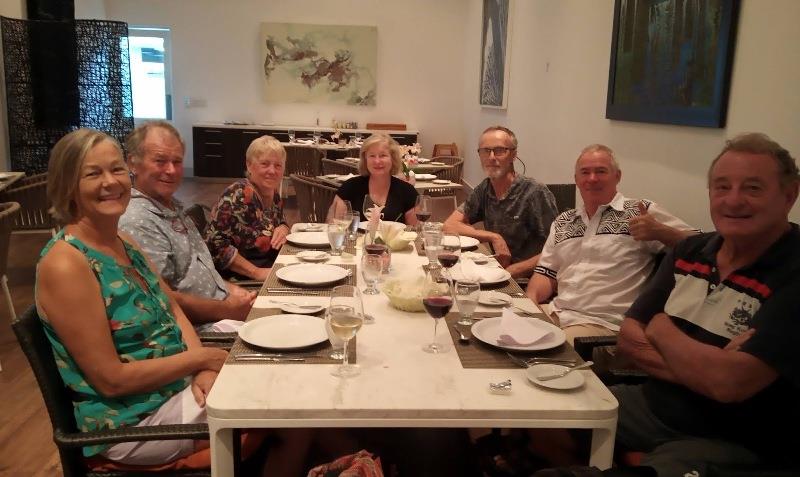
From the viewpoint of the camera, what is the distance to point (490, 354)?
162 centimetres

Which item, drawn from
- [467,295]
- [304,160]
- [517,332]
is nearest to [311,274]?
[467,295]

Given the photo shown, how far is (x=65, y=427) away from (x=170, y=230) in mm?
938

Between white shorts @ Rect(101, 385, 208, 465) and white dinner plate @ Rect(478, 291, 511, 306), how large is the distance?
3.03 feet

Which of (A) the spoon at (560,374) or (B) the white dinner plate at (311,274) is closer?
(A) the spoon at (560,374)

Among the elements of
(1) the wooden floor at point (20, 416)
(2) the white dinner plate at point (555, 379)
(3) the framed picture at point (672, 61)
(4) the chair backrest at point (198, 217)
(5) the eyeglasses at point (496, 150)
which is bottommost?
(1) the wooden floor at point (20, 416)

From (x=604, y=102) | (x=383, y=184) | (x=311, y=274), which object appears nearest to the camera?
(x=311, y=274)

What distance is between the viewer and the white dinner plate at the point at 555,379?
4.69 feet

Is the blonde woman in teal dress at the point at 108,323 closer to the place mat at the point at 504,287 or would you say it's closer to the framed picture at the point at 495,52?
the place mat at the point at 504,287

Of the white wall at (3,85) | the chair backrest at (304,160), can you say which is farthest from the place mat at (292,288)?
the white wall at (3,85)

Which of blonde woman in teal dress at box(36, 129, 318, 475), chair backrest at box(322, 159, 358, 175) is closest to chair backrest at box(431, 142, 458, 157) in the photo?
chair backrest at box(322, 159, 358, 175)

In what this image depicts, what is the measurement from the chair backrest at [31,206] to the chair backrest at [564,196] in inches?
133

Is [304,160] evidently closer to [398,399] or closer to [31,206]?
[31,206]

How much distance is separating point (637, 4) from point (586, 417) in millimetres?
2839

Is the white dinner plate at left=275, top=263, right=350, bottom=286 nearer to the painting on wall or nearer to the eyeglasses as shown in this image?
the eyeglasses
